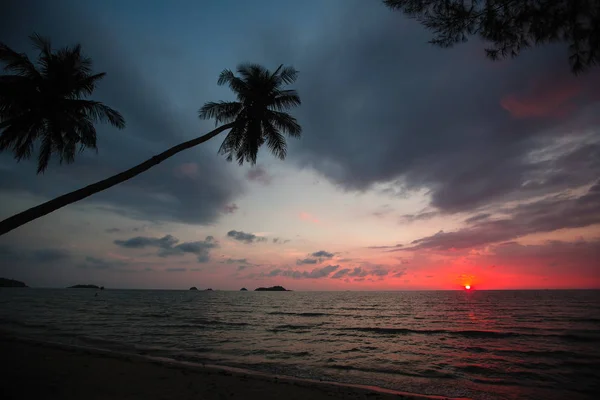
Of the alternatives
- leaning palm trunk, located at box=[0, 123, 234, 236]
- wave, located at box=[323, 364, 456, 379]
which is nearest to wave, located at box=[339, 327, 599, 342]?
wave, located at box=[323, 364, 456, 379]

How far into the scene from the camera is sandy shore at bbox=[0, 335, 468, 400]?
676 cm

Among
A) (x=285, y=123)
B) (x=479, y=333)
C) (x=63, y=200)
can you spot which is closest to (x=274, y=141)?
(x=285, y=123)

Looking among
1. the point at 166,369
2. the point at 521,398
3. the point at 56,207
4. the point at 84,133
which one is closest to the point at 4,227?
the point at 56,207

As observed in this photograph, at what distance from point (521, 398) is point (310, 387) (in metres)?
7.16

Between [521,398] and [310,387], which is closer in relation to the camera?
[310,387]

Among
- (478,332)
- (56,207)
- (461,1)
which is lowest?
(478,332)

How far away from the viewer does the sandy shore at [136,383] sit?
22.2ft

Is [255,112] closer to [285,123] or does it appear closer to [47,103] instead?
[285,123]

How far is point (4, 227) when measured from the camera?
24.5 feet

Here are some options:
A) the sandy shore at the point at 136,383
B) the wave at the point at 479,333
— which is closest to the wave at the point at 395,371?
the sandy shore at the point at 136,383

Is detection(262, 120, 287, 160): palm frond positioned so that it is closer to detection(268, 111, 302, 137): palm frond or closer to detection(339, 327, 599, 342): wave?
detection(268, 111, 302, 137): palm frond

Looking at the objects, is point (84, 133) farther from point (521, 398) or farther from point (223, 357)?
point (521, 398)

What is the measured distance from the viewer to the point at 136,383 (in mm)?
7719

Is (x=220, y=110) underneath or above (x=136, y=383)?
above
